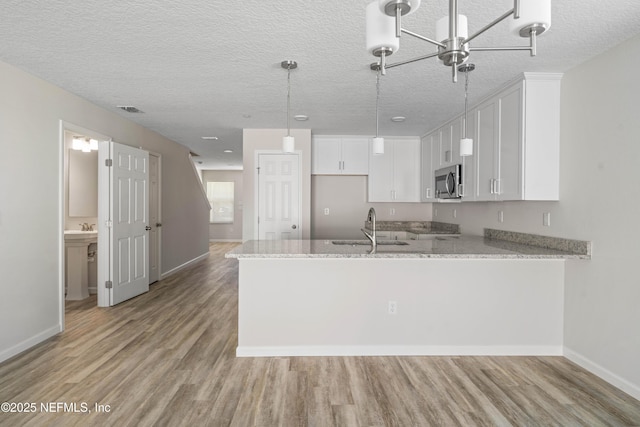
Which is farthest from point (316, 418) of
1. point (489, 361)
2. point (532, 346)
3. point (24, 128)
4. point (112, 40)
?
point (24, 128)

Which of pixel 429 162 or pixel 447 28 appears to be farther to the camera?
pixel 429 162

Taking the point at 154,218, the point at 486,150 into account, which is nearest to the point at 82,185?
the point at 154,218

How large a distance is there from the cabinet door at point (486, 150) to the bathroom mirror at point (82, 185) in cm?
496

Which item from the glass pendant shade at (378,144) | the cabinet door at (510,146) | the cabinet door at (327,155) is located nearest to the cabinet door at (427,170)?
the cabinet door at (327,155)

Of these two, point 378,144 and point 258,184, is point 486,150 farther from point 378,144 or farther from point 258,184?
point 258,184

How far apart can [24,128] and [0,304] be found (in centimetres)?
145

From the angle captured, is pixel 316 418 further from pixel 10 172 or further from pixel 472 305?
pixel 10 172

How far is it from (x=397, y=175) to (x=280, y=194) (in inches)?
73.2

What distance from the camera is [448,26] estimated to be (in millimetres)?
1444

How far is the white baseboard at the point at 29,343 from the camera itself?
2828 millimetres

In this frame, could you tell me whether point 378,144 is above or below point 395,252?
above

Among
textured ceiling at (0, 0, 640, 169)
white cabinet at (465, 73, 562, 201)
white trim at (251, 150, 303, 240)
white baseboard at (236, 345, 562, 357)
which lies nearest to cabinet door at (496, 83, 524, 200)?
white cabinet at (465, 73, 562, 201)

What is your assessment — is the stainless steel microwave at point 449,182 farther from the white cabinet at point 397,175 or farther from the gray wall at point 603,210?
the gray wall at point 603,210

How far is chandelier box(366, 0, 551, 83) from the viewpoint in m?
1.19
